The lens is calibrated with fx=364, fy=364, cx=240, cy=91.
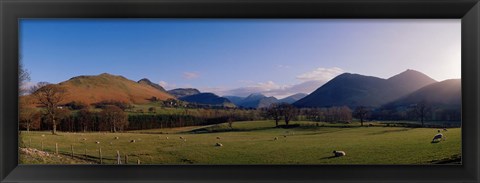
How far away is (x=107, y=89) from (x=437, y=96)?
215 centimetres

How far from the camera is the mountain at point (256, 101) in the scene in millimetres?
2398

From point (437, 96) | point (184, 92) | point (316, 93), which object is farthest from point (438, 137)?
point (184, 92)

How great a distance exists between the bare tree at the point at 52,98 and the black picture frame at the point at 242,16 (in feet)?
0.79

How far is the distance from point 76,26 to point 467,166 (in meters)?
2.57

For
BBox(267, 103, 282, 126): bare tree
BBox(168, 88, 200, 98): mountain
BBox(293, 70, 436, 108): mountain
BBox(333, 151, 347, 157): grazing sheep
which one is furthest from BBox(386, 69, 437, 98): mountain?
BBox(168, 88, 200, 98): mountain

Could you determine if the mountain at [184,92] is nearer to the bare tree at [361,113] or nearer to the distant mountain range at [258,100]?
the distant mountain range at [258,100]

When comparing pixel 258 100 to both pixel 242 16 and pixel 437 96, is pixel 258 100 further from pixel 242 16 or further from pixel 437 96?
pixel 437 96

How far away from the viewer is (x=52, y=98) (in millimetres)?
2375

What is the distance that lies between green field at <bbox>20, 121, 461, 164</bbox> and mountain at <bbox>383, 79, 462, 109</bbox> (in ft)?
0.54

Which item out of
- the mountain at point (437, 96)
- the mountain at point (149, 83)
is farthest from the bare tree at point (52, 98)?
the mountain at point (437, 96)

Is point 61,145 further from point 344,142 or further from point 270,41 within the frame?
point 344,142

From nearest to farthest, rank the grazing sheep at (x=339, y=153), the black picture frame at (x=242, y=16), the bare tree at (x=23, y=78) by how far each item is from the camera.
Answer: the black picture frame at (x=242, y=16), the bare tree at (x=23, y=78), the grazing sheep at (x=339, y=153)

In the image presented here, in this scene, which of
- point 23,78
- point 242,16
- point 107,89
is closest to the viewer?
point 242,16

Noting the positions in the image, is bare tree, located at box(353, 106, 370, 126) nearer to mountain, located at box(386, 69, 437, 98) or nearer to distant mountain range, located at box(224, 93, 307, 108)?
mountain, located at box(386, 69, 437, 98)
